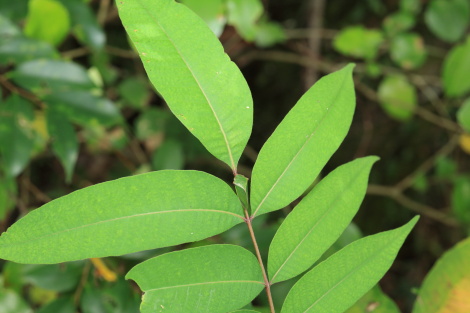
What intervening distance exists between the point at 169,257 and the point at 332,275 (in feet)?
0.56

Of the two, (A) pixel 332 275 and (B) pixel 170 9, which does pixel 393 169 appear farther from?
(B) pixel 170 9

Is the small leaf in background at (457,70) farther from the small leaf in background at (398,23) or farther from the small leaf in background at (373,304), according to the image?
the small leaf in background at (373,304)

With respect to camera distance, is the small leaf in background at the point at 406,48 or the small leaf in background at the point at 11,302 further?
the small leaf in background at the point at 406,48

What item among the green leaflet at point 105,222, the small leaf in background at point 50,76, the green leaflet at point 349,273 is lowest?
the small leaf in background at point 50,76

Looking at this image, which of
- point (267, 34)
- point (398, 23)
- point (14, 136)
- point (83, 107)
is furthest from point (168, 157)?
point (398, 23)

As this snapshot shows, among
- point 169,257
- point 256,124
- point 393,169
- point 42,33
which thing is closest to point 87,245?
point 169,257

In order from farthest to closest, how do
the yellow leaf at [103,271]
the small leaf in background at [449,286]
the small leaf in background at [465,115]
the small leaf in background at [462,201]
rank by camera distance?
the small leaf in background at [462,201] → the small leaf in background at [465,115] → the yellow leaf at [103,271] → the small leaf in background at [449,286]

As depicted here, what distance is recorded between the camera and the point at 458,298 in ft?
2.16

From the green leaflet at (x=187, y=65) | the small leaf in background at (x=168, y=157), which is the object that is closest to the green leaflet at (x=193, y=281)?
the green leaflet at (x=187, y=65)

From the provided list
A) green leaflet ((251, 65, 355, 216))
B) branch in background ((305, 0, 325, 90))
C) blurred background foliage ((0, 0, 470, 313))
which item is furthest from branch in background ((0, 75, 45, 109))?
branch in background ((305, 0, 325, 90))

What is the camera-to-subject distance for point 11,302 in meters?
0.94

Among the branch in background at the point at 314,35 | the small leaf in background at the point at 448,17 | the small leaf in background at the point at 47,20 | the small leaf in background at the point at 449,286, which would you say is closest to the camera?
the small leaf in background at the point at 449,286

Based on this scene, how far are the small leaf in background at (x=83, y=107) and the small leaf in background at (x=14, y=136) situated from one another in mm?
53

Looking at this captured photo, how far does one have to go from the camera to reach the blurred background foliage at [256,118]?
915 mm
